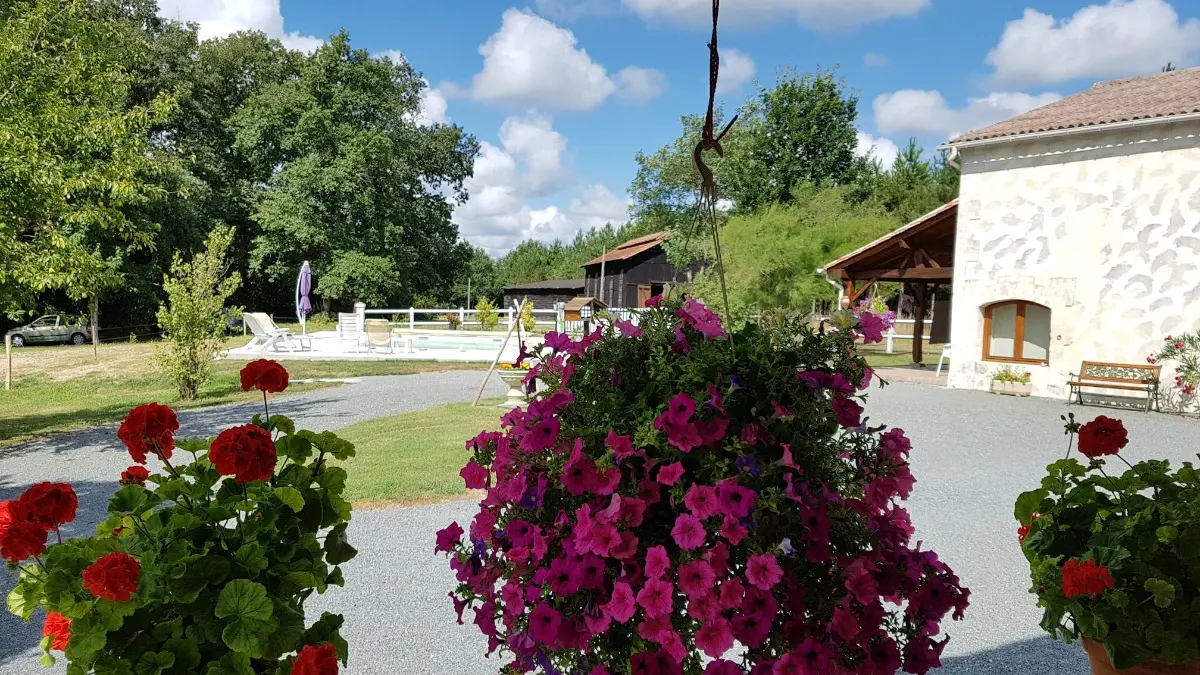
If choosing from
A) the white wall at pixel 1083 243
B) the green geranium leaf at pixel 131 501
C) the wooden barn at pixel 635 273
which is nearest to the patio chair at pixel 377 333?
the white wall at pixel 1083 243

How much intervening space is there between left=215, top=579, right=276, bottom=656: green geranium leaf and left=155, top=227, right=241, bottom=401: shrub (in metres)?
9.83

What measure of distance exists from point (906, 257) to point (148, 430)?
15916 mm

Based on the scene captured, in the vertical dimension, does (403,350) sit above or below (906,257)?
below

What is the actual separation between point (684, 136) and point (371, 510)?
3076cm

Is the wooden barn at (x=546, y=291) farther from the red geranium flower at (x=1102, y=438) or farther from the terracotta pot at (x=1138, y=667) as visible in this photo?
the terracotta pot at (x=1138, y=667)

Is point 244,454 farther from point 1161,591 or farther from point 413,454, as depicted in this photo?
point 413,454

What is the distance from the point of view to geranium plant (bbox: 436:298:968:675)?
1388 millimetres

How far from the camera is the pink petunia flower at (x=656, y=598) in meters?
1.36

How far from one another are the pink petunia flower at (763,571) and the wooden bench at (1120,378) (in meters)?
11.5

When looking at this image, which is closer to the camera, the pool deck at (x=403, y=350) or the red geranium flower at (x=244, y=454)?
the red geranium flower at (x=244, y=454)

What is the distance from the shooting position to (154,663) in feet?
4.95

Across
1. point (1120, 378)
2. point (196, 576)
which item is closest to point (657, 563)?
point (196, 576)

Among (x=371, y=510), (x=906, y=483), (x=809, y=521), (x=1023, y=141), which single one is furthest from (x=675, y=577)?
(x=1023, y=141)

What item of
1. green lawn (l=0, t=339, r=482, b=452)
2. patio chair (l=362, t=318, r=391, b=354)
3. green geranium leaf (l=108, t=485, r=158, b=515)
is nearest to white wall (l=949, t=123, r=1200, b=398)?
green lawn (l=0, t=339, r=482, b=452)
